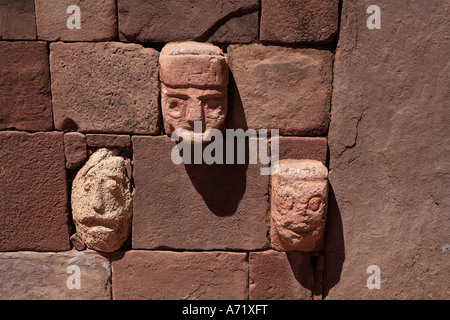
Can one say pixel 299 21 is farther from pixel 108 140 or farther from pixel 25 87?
pixel 25 87

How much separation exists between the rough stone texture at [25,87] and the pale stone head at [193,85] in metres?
0.82

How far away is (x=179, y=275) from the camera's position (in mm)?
2898

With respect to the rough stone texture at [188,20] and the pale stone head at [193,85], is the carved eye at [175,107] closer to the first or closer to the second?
the pale stone head at [193,85]

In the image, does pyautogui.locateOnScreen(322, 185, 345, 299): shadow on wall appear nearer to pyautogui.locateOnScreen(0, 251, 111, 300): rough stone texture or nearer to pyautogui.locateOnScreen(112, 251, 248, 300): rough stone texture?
pyautogui.locateOnScreen(112, 251, 248, 300): rough stone texture

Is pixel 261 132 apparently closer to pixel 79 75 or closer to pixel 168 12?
pixel 168 12

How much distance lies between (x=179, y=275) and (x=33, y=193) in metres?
1.19

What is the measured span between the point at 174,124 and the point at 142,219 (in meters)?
0.79

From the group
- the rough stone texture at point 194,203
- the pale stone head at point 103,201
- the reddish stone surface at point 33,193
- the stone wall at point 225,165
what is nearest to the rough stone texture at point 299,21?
the stone wall at point 225,165

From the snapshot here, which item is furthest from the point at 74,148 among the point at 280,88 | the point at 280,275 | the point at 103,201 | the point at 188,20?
the point at 280,275

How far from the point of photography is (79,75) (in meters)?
2.63

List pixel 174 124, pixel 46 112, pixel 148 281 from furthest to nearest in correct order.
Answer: pixel 148 281 → pixel 46 112 → pixel 174 124

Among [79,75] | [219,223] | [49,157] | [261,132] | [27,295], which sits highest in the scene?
[79,75]

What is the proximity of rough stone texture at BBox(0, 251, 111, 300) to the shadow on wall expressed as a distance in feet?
5.28

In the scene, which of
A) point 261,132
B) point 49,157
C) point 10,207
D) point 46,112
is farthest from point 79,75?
point 261,132
